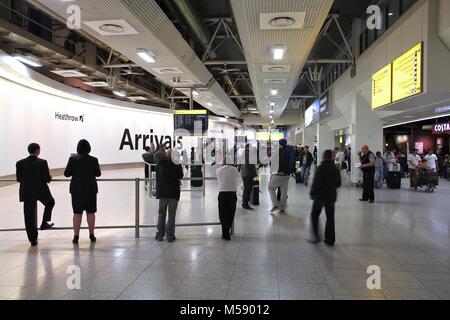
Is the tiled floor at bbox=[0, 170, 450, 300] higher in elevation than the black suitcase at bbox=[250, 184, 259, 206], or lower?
lower

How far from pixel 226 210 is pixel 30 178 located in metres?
2.90

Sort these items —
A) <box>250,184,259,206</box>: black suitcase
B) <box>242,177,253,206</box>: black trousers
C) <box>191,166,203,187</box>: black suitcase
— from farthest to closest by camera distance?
<box>191,166,203,187</box>: black suitcase → <box>250,184,259,206</box>: black suitcase → <box>242,177,253,206</box>: black trousers

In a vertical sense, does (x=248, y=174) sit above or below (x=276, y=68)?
below

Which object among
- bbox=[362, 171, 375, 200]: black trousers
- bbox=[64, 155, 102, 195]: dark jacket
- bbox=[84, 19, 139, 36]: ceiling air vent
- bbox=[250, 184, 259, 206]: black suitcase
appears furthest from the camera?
bbox=[362, 171, 375, 200]: black trousers

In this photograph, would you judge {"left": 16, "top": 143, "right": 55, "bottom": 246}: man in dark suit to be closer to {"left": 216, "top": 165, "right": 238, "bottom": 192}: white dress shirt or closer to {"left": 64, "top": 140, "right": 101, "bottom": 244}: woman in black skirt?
{"left": 64, "top": 140, "right": 101, "bottom": 244}: woman in black skirt

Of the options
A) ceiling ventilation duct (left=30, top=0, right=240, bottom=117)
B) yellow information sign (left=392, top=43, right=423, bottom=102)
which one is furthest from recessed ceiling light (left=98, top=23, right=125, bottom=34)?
yellow information sign (left=392, top=43, right=423, bottom=102)

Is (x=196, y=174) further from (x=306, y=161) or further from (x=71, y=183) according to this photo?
(x=71, y=183)

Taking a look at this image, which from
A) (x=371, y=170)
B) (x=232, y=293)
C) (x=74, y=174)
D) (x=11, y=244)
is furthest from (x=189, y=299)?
(x=371, y=170)

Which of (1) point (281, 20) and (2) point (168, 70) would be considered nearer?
(1) point (281, 20)

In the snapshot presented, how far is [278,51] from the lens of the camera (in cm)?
871

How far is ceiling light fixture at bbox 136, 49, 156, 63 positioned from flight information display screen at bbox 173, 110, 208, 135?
143 inches

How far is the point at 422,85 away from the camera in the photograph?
673 centimetres

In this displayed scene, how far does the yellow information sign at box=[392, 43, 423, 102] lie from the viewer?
22.7 ft

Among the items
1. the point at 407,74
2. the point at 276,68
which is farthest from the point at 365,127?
the point at 407,74
